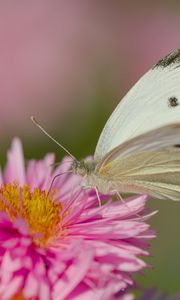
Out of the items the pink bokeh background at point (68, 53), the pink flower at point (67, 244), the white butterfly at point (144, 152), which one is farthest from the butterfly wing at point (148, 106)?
the pink bokeh background at point (68, 53)

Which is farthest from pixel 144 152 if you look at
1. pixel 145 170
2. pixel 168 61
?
pixel 168 61

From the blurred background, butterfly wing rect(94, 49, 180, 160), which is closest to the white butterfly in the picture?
butterfly wing rect(94, 49, 180, 160)

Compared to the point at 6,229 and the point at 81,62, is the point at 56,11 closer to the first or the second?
the point at 81,62

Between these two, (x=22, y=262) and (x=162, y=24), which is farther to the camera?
(x=162, y=24)

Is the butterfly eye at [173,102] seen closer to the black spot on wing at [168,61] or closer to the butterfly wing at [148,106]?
the butterfly wing at [148,106]

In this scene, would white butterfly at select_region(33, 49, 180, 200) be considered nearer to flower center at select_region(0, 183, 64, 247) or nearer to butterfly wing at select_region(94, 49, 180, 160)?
butterfly wing at select_region(94, 49, 180, 160)

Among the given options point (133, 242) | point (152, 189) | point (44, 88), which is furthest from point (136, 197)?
point (44, 88)
